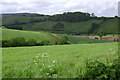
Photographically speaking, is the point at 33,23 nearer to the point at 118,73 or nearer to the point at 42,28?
the point at 42,28

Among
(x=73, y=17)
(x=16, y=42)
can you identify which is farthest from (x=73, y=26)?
(x=16, y=42)

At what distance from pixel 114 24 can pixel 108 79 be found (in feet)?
532

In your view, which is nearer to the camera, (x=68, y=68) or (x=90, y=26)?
(x=68, y=68)

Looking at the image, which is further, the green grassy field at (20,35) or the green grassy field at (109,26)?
the green grassy field at (109,26)

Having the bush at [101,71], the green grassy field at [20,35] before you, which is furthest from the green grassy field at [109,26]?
the bush at [101,71]

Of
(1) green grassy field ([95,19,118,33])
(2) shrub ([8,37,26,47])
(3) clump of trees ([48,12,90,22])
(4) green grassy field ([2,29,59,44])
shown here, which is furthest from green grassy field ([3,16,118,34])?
(2) shrub ([8,37,26,47])

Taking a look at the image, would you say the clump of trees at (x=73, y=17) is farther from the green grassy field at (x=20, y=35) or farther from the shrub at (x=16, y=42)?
the shrub at (x=16, y=42)

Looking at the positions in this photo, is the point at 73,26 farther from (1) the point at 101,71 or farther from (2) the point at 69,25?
(1) the point at 101,71

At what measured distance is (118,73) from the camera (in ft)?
27.1

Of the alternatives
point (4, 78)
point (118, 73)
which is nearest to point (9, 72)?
point (4, 78)

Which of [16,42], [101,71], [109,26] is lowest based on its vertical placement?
[16,42]

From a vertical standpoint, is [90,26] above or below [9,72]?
above

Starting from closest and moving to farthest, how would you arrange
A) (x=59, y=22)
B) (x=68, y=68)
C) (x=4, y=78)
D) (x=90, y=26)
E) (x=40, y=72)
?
(x=4, y=78) → (x=40, y=72) → (x=68, y=68) → (x=90, y=26) → (x=59, y=22)

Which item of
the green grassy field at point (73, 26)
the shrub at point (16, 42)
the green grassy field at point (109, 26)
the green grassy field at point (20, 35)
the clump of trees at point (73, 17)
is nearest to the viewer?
the shrub at point (16, 42)
